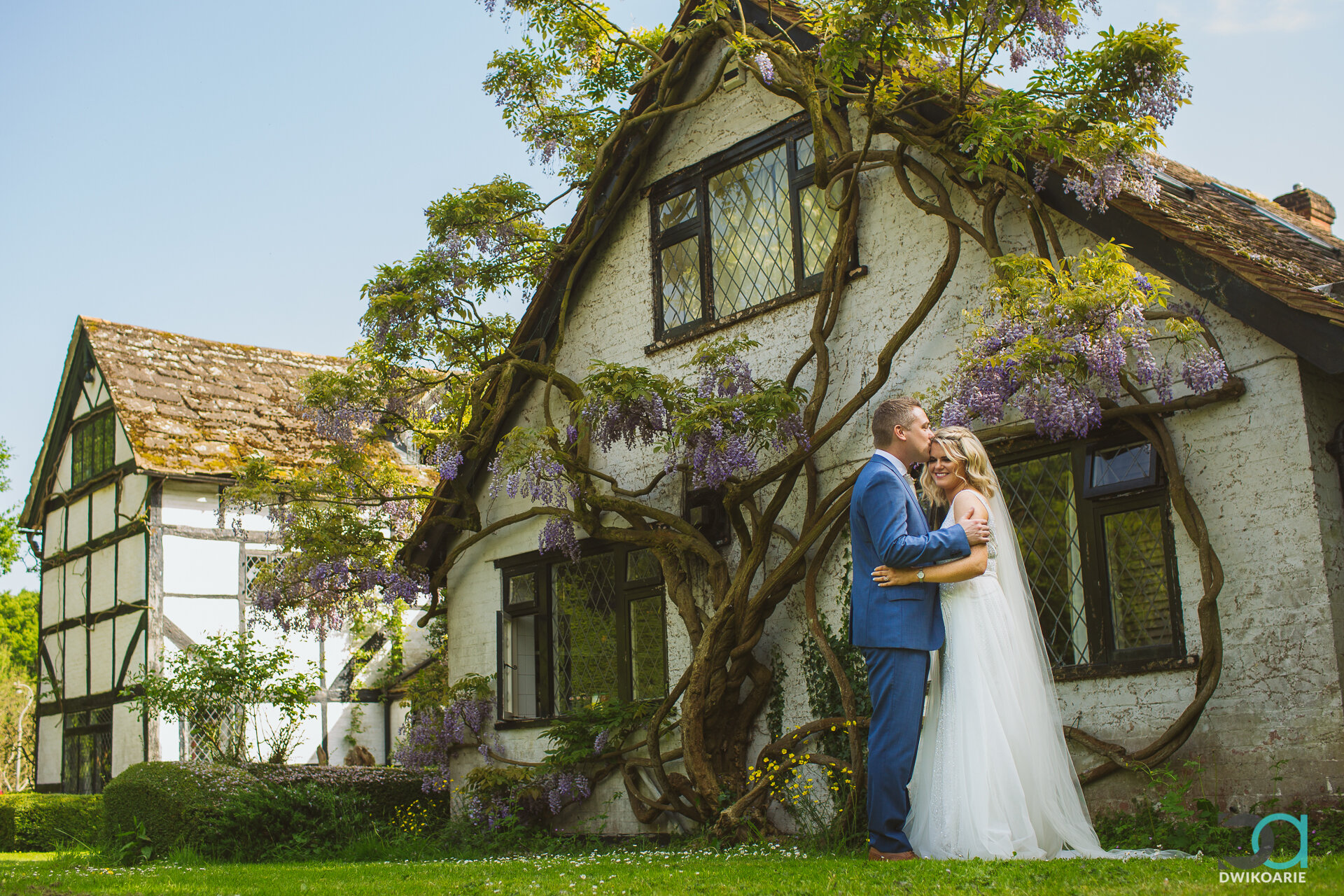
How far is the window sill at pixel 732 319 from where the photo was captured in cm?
869

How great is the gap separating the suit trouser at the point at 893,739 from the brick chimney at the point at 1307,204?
31.5ft

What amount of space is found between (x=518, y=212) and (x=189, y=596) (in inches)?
341

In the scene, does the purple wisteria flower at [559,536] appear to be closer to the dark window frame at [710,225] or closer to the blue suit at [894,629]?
the dark window frame at [710,225]

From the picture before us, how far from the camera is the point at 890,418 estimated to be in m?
Result: 5.64

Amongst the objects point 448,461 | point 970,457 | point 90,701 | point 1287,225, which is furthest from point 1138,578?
point 90,701

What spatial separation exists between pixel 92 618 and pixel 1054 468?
15266mm

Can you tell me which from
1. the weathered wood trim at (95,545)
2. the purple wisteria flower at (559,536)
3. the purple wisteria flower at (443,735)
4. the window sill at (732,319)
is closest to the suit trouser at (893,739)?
the window sill at (732,319)

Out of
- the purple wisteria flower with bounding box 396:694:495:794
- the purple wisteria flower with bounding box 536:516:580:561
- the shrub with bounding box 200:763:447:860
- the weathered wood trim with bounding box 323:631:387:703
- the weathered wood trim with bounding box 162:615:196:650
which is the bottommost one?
the shrub with bounding box 200:763:447:860

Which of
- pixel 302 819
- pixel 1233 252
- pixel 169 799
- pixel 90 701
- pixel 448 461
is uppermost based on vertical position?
pixel 1233 252

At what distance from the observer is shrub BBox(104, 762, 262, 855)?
946 cm

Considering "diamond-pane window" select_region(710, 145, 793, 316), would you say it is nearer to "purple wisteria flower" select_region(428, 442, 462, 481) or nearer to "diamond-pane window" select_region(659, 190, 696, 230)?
"diamond-pane window" select_region(659, 190, 696, 230)

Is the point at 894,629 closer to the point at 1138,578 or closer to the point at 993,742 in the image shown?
the point at 993,742

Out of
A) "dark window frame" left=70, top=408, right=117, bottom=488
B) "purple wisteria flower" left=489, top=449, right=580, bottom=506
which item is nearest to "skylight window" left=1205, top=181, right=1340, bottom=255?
"purple wisteria flower" left=489, top=449, right=580, bottom=506

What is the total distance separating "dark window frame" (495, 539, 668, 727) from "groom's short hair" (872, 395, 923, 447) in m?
4.17
